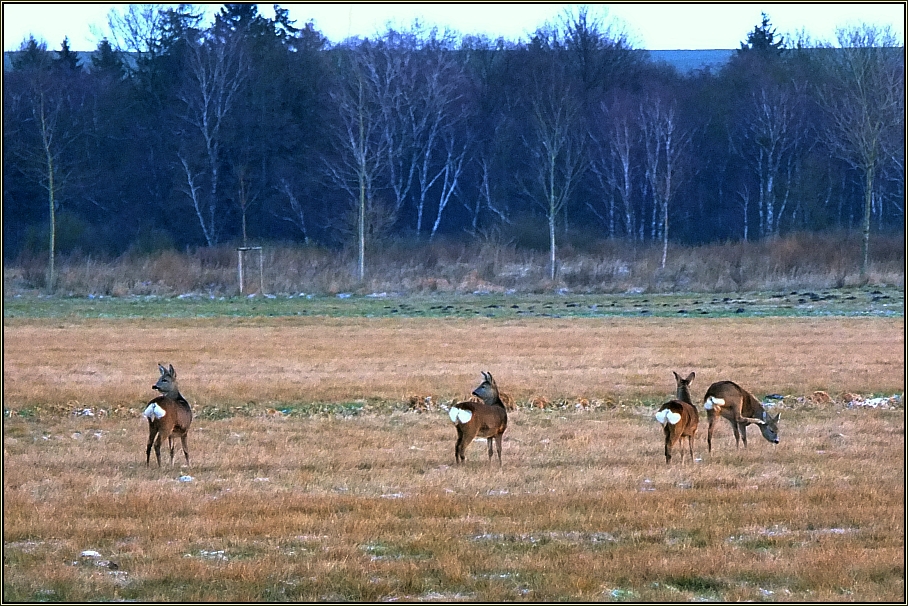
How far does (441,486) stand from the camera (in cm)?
999

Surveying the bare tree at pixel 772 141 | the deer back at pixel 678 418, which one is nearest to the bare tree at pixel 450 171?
the bare tree at pixel 772 141

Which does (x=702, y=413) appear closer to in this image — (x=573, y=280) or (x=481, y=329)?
(x=481, y=329)

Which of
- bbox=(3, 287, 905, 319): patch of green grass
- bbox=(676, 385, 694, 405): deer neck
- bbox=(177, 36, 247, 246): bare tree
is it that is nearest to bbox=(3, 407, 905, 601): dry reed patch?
bbox=(676, 385, 694, 405): deer neck

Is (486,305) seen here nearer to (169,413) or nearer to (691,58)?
(169,413)

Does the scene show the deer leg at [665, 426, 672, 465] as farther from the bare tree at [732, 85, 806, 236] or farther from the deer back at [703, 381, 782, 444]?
the bare tree at [732, 85, 806, 236]

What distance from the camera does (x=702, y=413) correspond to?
14375 millimetres

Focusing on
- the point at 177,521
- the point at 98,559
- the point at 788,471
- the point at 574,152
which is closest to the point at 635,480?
the point at 788,471

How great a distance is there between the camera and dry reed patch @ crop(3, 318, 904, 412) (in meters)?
16.7

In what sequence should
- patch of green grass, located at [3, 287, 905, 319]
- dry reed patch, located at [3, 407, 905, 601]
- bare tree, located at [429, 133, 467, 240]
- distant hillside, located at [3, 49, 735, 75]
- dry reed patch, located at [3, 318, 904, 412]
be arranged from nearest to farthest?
dry reed patch, located at [3, 407, 905, 601] < dry reed patch, located at [3, 318, 904, 412] < patch of green grass, located at [3, 287, 905, 319] < bare tree, located at [429, 133, 467, 240] < distant hillside, located at [3, 49, 735, 75]

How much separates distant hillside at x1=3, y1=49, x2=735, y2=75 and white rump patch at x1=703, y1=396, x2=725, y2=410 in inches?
2174

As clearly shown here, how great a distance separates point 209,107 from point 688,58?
33.5 meters

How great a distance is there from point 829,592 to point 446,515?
3033 mm

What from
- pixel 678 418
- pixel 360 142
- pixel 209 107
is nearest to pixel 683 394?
pixel 678 418

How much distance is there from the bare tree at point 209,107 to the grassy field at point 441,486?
117 feet
